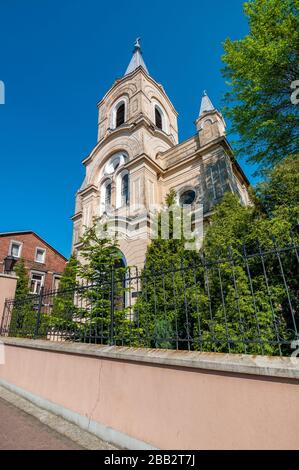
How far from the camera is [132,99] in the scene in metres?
18.7

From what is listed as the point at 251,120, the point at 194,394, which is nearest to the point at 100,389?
the point at 194,394

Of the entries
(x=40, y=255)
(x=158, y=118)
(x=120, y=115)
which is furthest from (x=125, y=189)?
(x=40, y=255)

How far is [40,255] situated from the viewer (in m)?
27.7

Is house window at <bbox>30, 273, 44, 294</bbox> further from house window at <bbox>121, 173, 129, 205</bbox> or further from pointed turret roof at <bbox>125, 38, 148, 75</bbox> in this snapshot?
pointed turret roof at <bbox>125, 38, 148, 75</bbox>

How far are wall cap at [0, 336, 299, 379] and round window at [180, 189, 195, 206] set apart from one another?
11.1 m

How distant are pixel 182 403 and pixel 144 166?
12928 millimetres

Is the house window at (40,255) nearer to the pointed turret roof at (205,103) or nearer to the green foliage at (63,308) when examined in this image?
the pointed turret roof at (205,103)

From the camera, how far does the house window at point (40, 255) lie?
27.2 m

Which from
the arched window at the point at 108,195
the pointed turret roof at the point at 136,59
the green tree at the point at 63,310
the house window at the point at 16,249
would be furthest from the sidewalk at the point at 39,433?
the pointed turret roof at the point at 136,59

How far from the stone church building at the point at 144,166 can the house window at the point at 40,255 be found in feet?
35.8

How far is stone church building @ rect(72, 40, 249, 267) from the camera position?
42.7 feet

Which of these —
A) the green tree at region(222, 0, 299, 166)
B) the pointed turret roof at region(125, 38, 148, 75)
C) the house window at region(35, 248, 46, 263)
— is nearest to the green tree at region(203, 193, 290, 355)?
the green tree at region(222, 0, 299, 166)

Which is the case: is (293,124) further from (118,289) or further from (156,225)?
(118,289)
